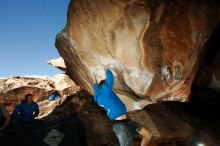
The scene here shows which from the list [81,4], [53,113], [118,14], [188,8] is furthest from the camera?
[53,113]

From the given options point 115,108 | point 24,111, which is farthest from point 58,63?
point 115,108

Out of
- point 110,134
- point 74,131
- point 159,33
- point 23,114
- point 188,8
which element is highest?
point 188,8

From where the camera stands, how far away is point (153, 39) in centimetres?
657

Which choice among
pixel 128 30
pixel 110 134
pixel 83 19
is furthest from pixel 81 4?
pixel 110 134

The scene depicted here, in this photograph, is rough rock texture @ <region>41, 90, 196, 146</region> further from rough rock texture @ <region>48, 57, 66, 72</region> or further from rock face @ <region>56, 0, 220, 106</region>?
rough rock texture @ <region>48, 57, 66, 72</region>

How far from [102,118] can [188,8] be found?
468cm

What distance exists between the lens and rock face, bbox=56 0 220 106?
21.1 ft

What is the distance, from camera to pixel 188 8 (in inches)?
254

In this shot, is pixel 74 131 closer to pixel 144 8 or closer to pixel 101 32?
pixel 101 32

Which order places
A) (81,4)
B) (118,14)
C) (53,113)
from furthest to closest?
(53,113) < (81,4) < (118,14)

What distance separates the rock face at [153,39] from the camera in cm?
644

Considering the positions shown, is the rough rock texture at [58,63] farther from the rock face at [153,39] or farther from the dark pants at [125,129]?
the dark pants at [125,129]

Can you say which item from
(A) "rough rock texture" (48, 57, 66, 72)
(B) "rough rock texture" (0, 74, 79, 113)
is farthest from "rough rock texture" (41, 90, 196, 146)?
(B) "rough rock texture" (0, 74, 79, 113)

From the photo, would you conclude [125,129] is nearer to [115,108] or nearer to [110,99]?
[115,108]
